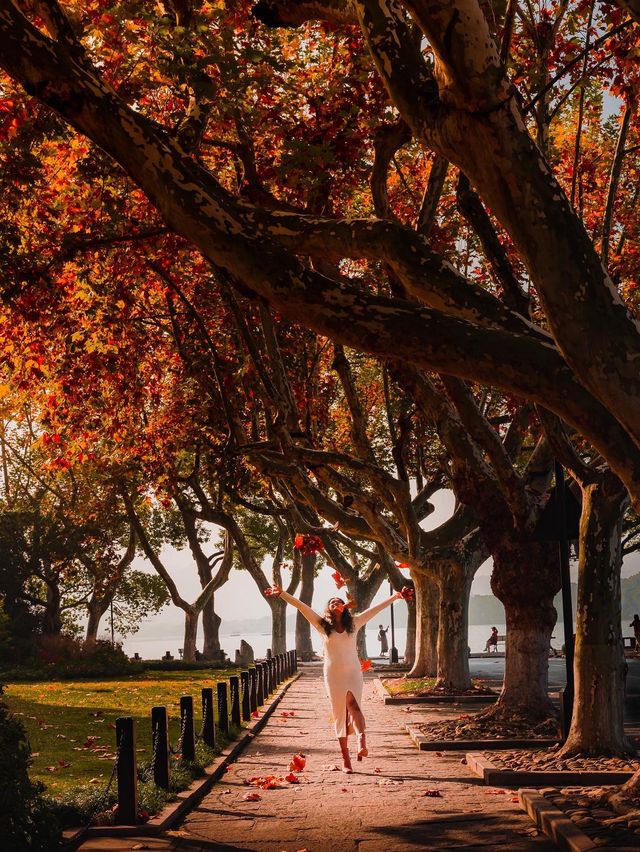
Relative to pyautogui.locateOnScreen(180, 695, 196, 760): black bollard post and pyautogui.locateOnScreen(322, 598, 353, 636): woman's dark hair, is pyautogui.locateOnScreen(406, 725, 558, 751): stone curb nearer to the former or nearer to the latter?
pyautogui.locateOnScreen(322, 598, 353, 636): woman's dark hair

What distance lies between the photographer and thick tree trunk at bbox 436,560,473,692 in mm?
21922

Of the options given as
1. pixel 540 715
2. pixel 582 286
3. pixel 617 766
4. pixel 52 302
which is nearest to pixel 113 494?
pixel 52 302

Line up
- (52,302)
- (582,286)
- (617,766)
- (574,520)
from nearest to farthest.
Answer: (582,286) → (617,766) → (574,520) → (52,302)

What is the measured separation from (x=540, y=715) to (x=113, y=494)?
26035mm

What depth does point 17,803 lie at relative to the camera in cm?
673

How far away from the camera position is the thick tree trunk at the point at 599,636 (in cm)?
1045

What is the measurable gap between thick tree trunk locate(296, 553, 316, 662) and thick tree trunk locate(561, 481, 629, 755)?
30.9 m

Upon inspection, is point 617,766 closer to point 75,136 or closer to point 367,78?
point 367,78

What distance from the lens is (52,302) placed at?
49.7 ft

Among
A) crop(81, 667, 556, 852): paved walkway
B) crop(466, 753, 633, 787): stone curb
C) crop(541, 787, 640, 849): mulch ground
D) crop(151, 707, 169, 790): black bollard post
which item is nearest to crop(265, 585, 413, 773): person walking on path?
crop(81, 667, 556, 852): paved walkway

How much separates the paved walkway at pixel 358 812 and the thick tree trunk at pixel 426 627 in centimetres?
1123

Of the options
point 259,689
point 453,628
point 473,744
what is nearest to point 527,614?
point 473,744

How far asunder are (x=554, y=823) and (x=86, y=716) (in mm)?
13135

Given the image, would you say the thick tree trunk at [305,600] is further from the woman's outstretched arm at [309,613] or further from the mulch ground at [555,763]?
the mulch ground at [555,763]
